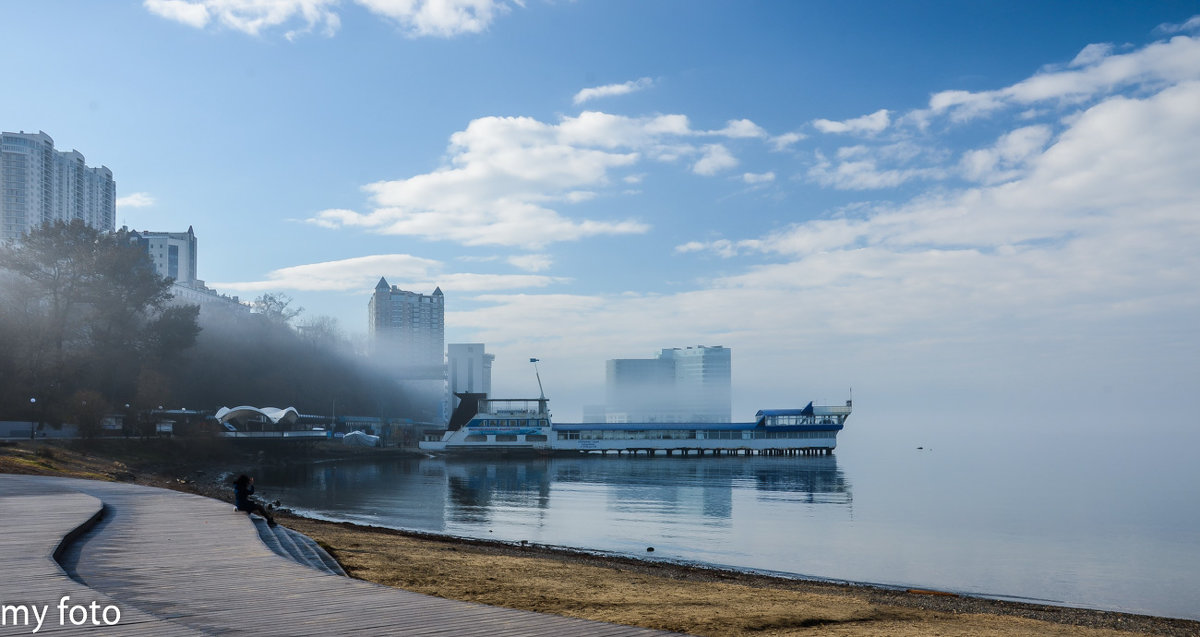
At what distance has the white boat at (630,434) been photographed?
341 feet

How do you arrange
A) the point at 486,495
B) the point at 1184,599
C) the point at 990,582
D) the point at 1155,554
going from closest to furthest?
the point at 1184,599, the point at 990,582, the point at 1155,554, the point at 486,495

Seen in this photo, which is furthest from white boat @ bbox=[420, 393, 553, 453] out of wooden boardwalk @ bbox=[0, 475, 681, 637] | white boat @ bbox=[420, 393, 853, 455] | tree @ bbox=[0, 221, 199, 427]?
wooden boardwalk @ bbox=[0, 475, 681, 637]

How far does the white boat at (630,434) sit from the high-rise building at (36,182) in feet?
246

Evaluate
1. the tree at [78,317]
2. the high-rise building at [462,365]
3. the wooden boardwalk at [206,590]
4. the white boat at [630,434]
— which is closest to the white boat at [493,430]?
the white boat at [630,434]

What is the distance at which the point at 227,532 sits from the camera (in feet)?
61.6

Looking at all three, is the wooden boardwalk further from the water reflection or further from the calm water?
the water reflection

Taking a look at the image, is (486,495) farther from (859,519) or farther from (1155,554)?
(1155,554)

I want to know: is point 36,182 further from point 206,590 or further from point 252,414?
point 206,590

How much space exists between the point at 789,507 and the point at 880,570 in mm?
20767

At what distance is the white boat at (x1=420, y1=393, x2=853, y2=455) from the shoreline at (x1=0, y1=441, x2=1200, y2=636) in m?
74.8

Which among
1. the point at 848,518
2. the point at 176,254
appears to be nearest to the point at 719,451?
the point at 848,518

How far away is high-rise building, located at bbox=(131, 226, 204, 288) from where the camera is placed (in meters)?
180

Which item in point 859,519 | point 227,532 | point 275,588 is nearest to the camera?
point 275,588

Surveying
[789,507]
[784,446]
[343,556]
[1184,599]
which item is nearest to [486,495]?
[789,507]
